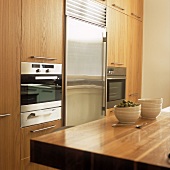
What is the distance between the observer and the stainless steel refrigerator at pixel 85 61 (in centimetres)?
289

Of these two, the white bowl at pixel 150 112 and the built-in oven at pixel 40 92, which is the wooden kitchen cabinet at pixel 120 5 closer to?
the built-in oven at pixel 40 92

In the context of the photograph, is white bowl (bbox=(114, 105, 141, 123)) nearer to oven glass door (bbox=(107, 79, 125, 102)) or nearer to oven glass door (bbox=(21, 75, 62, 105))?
oven glass door (bbox=(21, 75, 62, 105))

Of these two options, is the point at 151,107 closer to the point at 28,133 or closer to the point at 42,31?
the point at 28,133

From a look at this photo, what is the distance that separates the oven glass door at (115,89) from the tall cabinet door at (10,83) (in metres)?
1.67

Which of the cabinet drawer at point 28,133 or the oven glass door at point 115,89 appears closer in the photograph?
the cabinet drawer at point 28,133

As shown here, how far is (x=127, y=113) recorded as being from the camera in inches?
66.0

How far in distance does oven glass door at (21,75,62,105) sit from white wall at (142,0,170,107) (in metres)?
2.32

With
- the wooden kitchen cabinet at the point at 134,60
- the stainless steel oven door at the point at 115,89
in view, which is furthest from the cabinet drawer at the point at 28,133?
the wooden kitchen cabinet at the point at 134,60

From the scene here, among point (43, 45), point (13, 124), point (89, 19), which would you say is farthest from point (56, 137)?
point (89, 19)

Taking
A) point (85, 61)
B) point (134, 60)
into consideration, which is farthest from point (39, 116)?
point (134, 60)

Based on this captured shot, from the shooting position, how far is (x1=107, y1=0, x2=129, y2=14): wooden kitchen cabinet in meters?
3.64

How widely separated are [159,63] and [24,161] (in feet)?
9.80

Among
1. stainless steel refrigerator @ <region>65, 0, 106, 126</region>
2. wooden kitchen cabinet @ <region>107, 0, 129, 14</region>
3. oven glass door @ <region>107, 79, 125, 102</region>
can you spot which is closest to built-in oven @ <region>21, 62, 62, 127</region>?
stainless steel refrigerator @ <region>65, 0, 106, 126</region>

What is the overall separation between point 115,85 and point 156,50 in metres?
1.23
